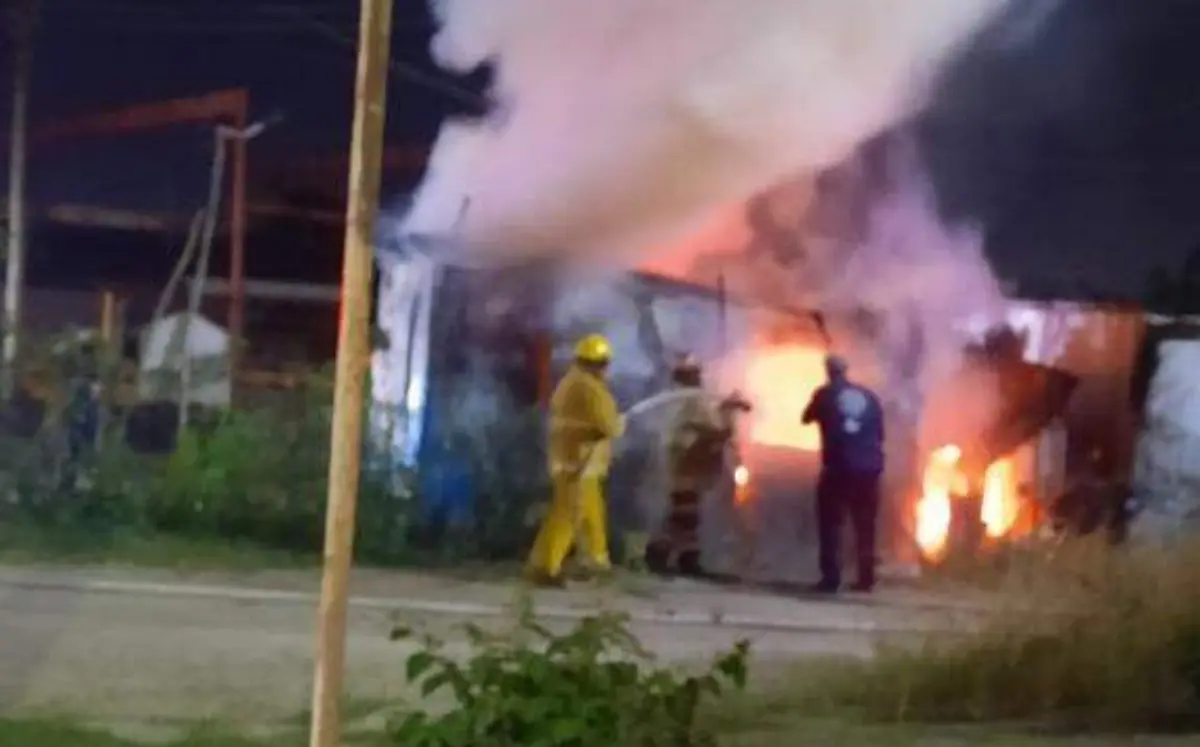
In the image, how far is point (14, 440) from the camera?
43.3 feet

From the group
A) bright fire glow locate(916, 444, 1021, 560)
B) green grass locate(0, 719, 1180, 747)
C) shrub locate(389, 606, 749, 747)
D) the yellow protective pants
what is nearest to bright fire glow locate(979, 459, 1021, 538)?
bright fire glow locate(916, 444, 1021, 560)

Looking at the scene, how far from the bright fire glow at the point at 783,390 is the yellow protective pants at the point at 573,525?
183cm

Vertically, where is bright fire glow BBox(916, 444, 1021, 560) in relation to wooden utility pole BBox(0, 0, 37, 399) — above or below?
below

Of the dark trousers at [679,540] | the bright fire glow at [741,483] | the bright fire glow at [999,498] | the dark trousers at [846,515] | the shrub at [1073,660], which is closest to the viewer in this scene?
the shrub at [1073,660]

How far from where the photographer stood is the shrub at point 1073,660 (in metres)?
8.09

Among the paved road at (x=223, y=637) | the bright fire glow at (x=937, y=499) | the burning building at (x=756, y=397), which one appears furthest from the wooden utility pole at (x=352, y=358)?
the bright fire glow at (x=937, y=499)

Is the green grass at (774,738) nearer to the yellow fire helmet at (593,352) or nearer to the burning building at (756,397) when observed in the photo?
the yellow fire helmet at (593,352)

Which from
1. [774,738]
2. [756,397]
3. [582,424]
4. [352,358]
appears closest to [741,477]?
[756,397]

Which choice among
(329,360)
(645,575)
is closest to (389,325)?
(329,360)

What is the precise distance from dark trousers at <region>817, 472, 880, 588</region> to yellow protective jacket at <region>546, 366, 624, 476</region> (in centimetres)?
155

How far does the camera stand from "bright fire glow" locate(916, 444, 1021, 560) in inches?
523

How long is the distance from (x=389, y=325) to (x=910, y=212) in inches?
160

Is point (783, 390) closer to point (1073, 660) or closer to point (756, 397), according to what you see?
point (756, 397)

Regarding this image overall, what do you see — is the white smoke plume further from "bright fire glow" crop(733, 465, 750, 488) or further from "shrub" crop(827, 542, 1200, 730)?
"shrub" crop(827, 542, 1200, 730)
